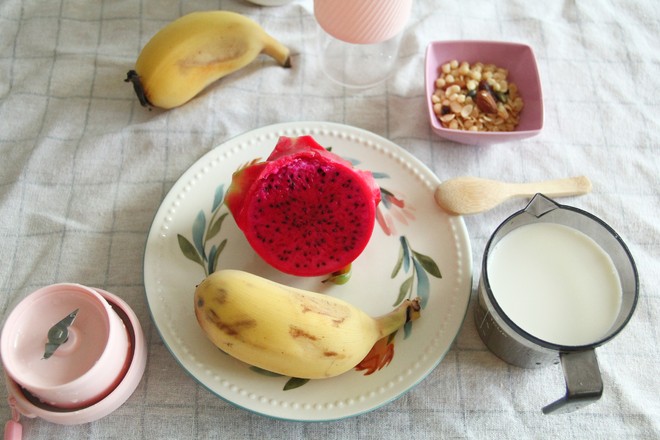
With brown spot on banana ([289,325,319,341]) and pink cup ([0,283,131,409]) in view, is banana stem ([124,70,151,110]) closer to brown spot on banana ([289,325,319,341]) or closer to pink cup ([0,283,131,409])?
pink cup ([0,283,131,409])

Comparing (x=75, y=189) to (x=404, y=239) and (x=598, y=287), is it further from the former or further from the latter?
(x=598, y=287)

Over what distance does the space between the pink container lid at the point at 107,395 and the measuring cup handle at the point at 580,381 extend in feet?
1.54

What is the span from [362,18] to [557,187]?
37 cm

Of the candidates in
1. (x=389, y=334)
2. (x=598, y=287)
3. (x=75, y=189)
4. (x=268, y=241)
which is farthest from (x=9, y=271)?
(x=598, y=287)

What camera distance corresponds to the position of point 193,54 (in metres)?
0.95

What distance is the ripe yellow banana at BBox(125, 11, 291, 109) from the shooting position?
0.93 meters

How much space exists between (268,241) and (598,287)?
0.40m

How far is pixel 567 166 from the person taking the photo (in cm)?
97

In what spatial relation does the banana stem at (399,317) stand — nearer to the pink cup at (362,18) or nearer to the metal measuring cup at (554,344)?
the metal measuring cup at (554,344)

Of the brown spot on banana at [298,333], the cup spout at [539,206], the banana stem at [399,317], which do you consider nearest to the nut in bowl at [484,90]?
the cup spout at [539,206]

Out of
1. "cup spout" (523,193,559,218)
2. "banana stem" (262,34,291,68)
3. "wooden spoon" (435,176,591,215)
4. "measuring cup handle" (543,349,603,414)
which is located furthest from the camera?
"banana stem" (262,34,291,68)

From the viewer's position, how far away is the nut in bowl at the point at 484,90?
95 cm

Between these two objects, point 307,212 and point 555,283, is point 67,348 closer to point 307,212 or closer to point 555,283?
point 307,212

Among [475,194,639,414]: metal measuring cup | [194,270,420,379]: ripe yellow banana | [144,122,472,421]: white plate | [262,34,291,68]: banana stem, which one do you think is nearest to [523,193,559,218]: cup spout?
[475,194,639,414]: metal measuring cup
